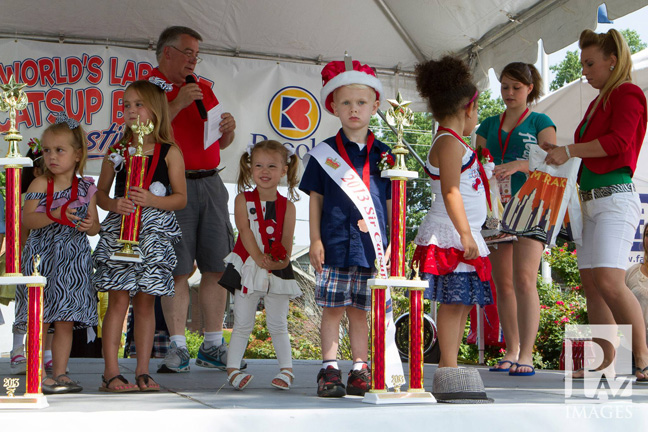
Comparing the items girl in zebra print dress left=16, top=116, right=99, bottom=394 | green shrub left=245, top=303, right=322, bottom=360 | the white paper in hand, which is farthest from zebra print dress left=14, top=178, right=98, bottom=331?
green shrub left=245, top=303, right=322, bottom=360

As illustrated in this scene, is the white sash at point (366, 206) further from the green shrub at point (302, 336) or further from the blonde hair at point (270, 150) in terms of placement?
the green shrub at point (302, 336)

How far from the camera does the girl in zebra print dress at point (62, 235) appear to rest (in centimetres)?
326

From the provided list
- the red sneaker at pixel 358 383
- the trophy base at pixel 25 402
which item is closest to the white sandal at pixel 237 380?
the red sneaker at pixel 358 383

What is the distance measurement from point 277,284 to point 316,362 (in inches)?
72.0

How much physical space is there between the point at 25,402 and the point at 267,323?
4.37ft

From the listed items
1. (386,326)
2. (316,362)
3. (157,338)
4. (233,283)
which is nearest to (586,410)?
(386,326)

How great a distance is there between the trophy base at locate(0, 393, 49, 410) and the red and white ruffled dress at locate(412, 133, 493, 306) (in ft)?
5.11

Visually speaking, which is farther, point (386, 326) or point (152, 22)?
point (152, 22)

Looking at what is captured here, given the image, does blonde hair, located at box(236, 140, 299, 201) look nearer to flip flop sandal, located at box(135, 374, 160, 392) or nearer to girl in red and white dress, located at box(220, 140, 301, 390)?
girl in red and white dress, located at box(220, 140, 301, 390)

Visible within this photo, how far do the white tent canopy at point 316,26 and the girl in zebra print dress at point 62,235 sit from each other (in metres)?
2.53

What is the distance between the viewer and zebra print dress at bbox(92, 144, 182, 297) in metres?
3.22

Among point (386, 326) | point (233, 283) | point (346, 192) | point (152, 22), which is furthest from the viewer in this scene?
point (152, 22)

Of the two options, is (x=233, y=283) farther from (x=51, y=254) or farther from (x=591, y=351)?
(x=591, y=351)

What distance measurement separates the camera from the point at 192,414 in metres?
2.04
